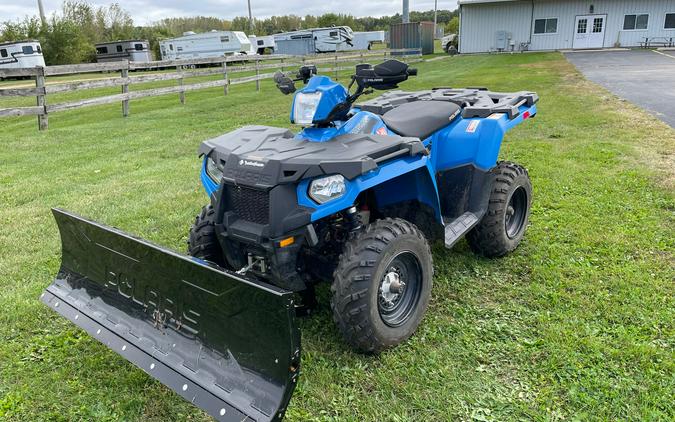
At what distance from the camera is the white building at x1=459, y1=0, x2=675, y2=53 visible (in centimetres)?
3275

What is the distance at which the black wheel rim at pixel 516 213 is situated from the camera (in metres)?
4.25

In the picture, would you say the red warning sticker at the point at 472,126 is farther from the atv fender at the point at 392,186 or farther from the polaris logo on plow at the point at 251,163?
the polaris logo on plow at the point at 251,163

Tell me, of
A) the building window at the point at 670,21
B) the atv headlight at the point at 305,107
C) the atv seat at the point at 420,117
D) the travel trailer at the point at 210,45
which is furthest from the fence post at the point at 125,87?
the building window at the point at 670,21

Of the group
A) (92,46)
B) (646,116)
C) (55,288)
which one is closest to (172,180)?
(55,288)

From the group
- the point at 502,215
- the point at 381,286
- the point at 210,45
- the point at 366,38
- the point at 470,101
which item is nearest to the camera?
the point at 381,286

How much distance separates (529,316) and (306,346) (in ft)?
4.63

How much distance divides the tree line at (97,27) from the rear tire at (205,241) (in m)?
45.9

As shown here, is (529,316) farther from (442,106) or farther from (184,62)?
(184,62)

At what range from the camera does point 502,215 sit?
3896 millimetres

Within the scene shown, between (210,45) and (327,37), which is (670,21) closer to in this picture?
(327,37)

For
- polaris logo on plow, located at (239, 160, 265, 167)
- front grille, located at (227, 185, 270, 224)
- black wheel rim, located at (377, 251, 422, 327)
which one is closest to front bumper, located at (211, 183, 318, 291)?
front grille, located at (227, 185, 270, 224)

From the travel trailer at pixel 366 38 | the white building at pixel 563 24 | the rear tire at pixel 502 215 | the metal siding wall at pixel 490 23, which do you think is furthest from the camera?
the travel trailer at pixel 366 38

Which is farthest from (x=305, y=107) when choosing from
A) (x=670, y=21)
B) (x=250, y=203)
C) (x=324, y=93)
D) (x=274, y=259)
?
(x=670, y=21)

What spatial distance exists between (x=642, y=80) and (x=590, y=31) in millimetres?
20722
